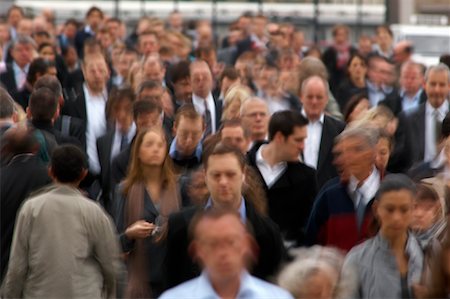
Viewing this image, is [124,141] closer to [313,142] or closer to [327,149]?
[313,142]

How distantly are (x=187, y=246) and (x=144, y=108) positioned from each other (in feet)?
16.1

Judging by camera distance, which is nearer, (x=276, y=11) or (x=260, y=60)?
(x=260, y=60)

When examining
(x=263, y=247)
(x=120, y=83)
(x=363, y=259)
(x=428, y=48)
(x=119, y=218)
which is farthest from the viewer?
(x=428, y=48)

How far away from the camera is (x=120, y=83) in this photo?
20.6 meters

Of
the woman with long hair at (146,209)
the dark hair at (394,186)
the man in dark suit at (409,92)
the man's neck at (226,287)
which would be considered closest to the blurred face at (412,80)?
the man in dark suit at (409,92)

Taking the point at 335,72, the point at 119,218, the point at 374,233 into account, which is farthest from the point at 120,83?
the point at 374,233

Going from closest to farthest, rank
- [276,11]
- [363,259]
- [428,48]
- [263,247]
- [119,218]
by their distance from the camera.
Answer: [363,259]
[263,247]
[119,218]
[428,48]
[276,11]

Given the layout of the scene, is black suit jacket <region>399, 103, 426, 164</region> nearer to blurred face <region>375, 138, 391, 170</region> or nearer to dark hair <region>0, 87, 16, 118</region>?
blurred face <region>375, 138, 391, 170</region>

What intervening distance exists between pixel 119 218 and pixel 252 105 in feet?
11.0

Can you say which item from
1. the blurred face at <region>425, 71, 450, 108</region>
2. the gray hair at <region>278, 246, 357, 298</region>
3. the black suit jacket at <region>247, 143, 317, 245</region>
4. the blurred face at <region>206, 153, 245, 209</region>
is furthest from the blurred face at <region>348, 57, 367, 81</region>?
the gray hair at <region>278, 246, 357, 298</region>

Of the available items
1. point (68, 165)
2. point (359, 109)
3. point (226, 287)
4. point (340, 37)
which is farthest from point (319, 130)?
point (340, 37)

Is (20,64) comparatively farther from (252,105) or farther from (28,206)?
(28,206)

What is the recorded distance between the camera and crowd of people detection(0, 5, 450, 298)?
875 centimetres

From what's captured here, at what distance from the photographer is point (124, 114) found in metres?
15.2
